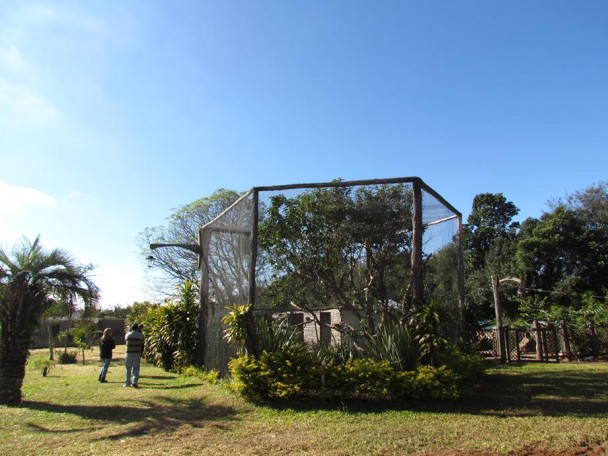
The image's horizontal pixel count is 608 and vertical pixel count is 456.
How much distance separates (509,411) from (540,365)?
7916 millimetres

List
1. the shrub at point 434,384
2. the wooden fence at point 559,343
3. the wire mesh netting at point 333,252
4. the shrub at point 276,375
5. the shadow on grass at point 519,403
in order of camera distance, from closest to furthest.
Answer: the shadow on grass at point 519,403 → the shrub at point 434,384 → the shrub at point 276,375 → the wire mesh netting at point 333,252 → the wooden fence at point 559,343

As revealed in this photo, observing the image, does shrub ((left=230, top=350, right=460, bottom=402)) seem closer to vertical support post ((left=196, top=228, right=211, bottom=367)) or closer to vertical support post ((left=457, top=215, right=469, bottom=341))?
vertical support post ((left=457, top=215, right=469, bottom=341))

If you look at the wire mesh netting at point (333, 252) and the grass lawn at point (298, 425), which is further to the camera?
the wire mesh netting at point (333, 252)

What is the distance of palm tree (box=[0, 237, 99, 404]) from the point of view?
784 centimetres

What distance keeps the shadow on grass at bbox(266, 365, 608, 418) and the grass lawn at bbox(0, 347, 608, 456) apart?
0.02 m

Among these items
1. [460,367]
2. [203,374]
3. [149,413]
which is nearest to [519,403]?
[460,367]

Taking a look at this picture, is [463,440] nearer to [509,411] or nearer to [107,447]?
[509,411]

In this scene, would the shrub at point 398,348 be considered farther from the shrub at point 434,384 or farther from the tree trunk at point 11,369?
the tree trunk at point 11,369

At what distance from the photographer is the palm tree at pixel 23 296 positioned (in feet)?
25.7

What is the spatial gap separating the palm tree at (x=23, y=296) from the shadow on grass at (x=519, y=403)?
178 inches

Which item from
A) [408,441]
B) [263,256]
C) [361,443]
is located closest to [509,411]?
[408,441]

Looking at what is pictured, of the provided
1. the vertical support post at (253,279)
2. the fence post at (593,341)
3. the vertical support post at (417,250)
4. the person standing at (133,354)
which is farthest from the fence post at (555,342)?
the person standing at (133,354)

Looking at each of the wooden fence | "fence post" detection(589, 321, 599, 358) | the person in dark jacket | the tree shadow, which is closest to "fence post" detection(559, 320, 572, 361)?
the wooden fence

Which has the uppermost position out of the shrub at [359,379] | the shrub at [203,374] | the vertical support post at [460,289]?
the vertical support post at [460,289]
